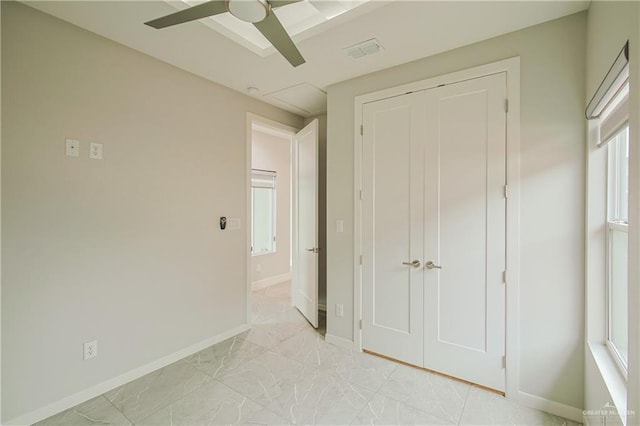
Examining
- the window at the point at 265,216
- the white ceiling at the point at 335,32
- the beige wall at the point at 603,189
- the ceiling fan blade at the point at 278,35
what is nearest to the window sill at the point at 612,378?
the beige wall at the point at 603,189

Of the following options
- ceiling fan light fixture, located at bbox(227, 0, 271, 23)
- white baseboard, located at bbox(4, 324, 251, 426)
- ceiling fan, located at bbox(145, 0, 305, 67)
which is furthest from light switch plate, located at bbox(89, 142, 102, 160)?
white baseboard, located at bbox(4, 324, 251, 426)

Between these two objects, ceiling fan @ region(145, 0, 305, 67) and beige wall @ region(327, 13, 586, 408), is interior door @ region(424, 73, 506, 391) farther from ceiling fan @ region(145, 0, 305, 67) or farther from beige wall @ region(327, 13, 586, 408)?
ceiling fan @ region(145, 0, 305, 67)

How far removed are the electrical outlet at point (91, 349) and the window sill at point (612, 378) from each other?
2.92 meters

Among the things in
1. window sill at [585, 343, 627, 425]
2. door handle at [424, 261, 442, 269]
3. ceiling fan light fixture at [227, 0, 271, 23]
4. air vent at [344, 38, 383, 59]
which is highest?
air vent at [344, 38, 383, 59]

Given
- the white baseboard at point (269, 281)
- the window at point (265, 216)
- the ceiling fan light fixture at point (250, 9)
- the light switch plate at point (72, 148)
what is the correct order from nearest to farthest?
the ceiling fan light fixture at point (250, 9) < the light switch plate at point (72, 148) < the white baseboard at point (269, 281) < the window at point (265, 216)

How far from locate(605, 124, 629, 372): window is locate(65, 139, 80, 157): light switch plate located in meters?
3.13

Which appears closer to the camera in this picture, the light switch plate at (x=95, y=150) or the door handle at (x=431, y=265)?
the light switch plate at (x=95, y=150)

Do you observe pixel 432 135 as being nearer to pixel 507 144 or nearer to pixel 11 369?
pixel 507 144

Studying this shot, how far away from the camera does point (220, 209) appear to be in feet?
9.68

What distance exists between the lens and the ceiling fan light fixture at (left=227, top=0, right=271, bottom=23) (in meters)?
1.23

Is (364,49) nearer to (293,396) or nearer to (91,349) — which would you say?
(293,396)

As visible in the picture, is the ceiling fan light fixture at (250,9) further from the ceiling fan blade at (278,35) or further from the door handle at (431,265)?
the door handle at (431,265)

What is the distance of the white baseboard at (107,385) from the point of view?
6.00ft

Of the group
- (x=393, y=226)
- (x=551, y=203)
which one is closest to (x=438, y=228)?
(x=393, y=226)
